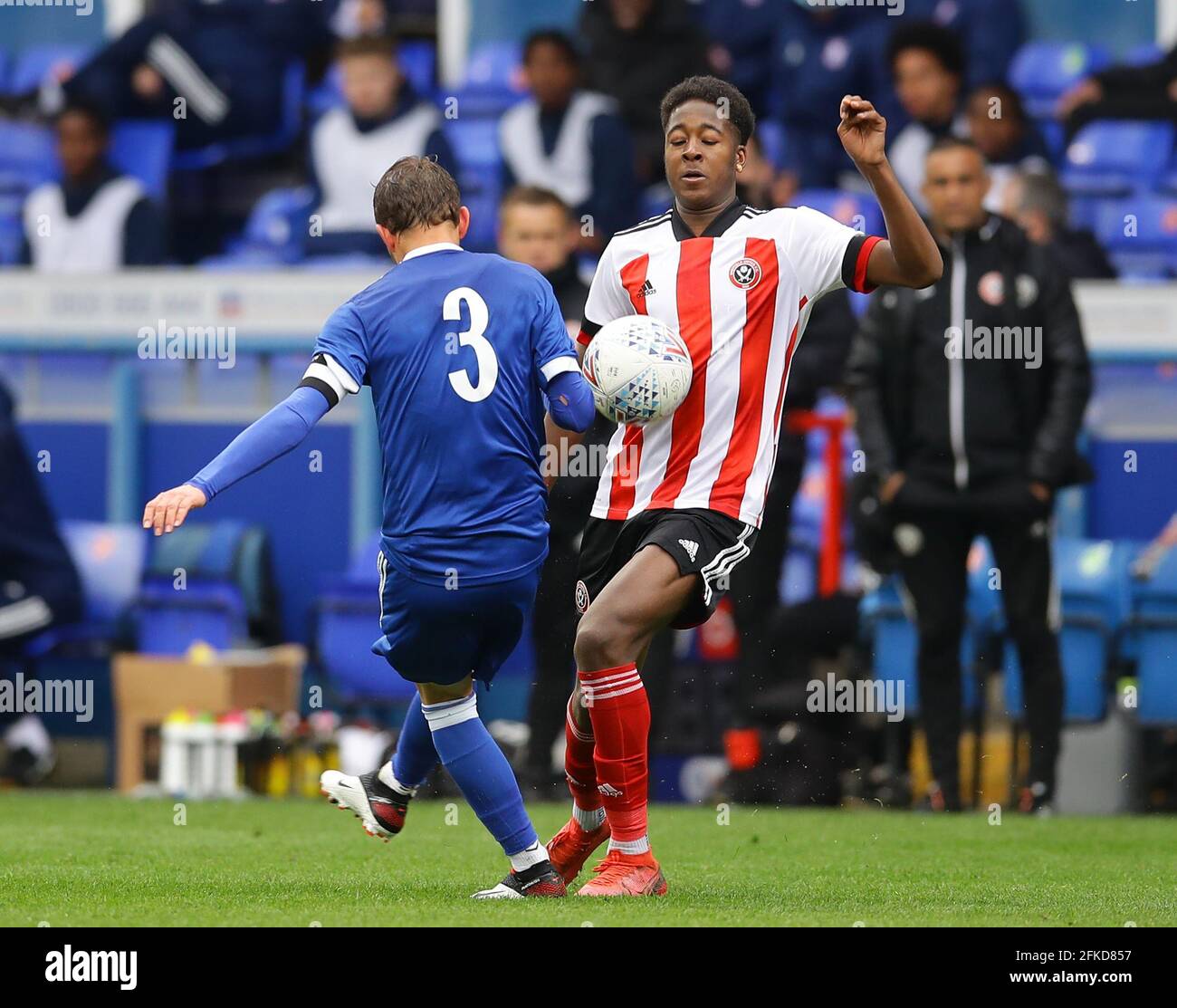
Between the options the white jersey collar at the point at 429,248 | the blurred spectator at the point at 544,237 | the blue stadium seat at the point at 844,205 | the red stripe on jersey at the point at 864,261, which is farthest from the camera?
the blue stadium seat at the point at 844,205

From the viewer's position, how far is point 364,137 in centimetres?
1144

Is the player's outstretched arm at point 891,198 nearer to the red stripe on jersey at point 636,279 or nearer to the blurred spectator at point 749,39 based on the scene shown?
the red stripe on jersey at point 636,279

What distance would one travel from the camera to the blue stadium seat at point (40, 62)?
514 inches

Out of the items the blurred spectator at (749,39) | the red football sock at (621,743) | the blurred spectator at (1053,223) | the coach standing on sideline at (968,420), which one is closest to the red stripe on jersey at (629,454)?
the red football sock at (621,743)

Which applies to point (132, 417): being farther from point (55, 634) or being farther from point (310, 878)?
point (310, 878)

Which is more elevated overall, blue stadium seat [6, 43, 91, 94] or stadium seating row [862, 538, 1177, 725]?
blue stadium seat [6, 43, 91, 94]

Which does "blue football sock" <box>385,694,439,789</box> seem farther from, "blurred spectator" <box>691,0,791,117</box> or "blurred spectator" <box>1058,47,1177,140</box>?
"blurred spectator" <box>1058,47,1177,140</box>

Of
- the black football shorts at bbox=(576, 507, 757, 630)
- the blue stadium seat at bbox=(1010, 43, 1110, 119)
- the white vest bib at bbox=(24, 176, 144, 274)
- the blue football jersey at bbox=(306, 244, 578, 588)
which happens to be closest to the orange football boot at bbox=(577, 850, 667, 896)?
the black football shorts at bbox=(576, 507, 757, 630)

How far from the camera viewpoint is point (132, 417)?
11.1 metres

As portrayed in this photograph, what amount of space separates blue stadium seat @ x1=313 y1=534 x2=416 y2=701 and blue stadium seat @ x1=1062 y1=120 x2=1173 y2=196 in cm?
439

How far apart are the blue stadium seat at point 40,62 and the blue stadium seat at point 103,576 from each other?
362 centimetres

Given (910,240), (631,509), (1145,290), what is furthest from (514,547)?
(1145,290)

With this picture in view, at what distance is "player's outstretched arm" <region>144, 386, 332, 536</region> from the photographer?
4.60m
